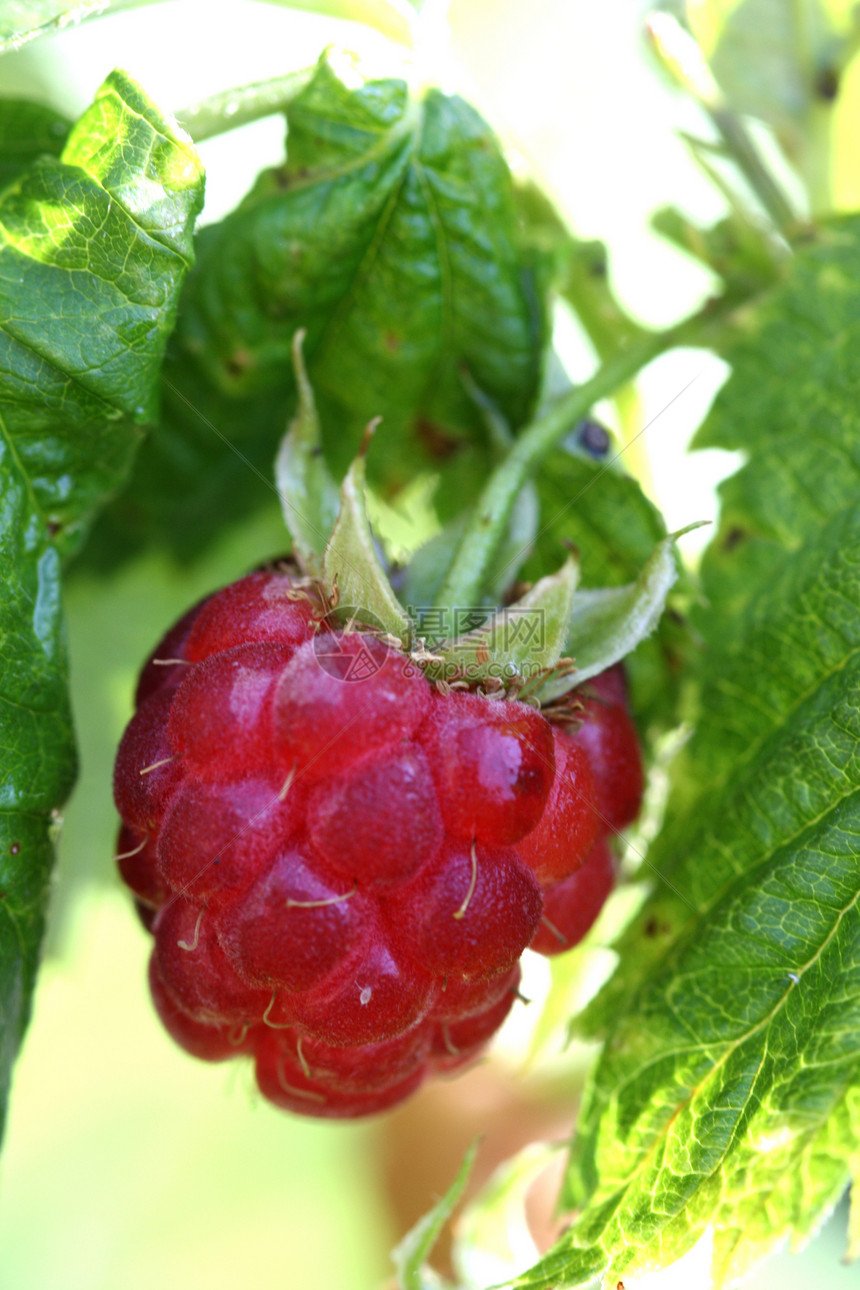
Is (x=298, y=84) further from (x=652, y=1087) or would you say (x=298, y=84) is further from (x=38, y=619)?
(x=652, y=1087)

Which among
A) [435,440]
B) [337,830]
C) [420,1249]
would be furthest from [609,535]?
[420,1249]

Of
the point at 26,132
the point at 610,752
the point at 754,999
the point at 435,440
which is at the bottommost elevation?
the point at 754,999

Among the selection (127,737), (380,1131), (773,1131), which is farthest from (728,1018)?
(380,1131)

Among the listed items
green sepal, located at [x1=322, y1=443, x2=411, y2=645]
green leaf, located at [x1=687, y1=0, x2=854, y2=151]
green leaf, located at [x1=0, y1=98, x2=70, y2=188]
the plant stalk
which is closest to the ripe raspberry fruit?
green sepal, located at [x1=322, y1=443, x2=411, y2=645]

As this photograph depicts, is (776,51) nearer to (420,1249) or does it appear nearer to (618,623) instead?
(618,623)

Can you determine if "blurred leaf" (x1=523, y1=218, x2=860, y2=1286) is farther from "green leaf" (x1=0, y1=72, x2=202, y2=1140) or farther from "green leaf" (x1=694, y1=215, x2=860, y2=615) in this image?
"green leaf" (x1=0, y1=72, x2=202, y2=1140)

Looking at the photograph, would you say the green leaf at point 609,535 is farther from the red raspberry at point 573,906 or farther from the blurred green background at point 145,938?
the red raspberry at point 573,906
